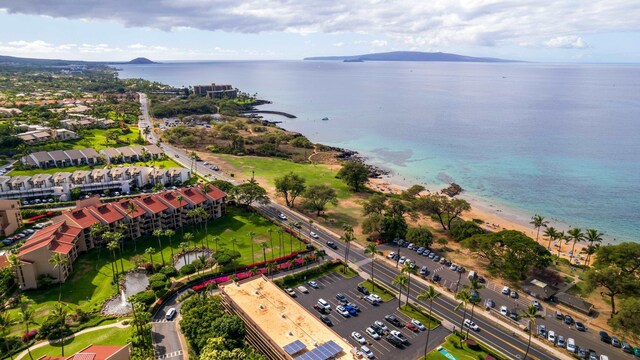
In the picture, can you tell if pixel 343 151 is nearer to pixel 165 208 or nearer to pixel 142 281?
pixel 165 208

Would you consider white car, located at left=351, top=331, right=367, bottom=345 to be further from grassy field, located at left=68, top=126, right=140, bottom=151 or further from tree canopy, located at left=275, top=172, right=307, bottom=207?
grassy field, located at left=68, top=126, right=140, bottom=151

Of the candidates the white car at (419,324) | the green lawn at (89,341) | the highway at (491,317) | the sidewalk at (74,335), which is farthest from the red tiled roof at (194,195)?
the white car at (419,324)

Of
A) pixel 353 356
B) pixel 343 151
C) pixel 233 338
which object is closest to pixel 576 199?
pixel 343 151

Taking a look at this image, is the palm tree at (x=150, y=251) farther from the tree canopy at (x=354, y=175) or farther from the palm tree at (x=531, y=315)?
the tree canopy at (x=354, y=175)

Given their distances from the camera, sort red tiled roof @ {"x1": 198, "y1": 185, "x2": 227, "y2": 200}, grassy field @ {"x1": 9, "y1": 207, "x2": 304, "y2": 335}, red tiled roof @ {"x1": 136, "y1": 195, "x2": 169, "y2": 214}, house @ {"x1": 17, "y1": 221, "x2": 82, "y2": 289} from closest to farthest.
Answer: grassy field @ {"x1": 9, "y1": 207, "x2": 304, "y2": 335} → house @ {"x1": 17, "y1": 221, "x2": 82, "y2": 289} → red tiled roof @ {"x1": 136, "y1": 195, "x2": 169, "y2": 214} → red tiled roof @ {"x1": 198, "y1": 185, "x2": 227, "y2": 200}

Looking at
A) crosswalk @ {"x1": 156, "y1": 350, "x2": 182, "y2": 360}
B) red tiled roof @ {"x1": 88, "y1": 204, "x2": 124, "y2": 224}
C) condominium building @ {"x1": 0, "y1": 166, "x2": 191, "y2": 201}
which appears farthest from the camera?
condominium building @ {"x1": 0, "y1": 166, "x2": 191, "y2": 201}

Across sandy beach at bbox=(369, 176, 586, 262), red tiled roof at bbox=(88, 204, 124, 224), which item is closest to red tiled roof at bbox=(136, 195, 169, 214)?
red tiled roof at bbox=(88, 204, 124, 224)
